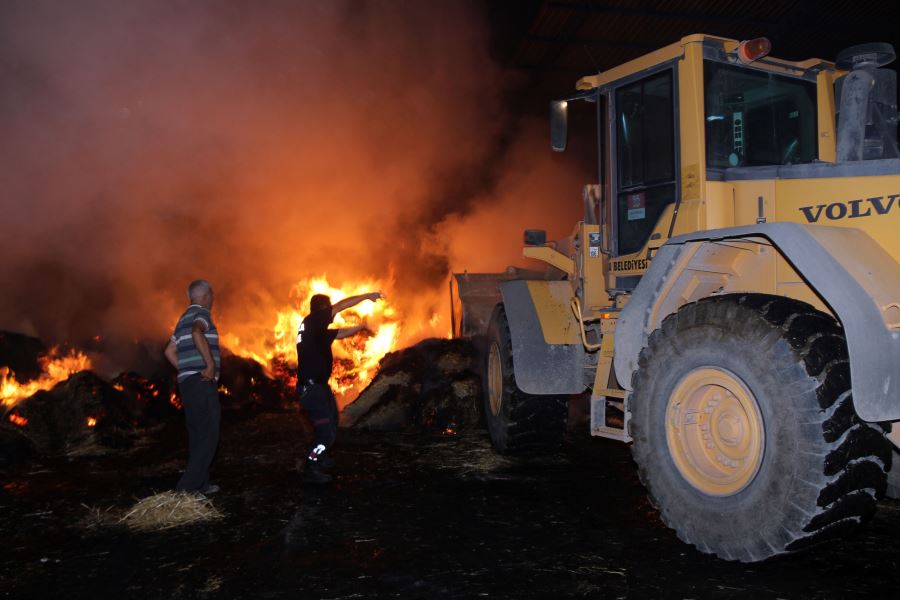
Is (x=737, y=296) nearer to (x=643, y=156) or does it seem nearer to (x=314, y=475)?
(x=643, y=156)

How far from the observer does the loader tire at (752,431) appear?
3.26 meters

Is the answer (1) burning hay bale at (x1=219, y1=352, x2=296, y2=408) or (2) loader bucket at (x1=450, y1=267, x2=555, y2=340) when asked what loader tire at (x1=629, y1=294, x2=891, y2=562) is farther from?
(1) burning hay bale at (x1=219, y1=352, x2=296, y2=408)

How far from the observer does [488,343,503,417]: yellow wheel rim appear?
7.03m

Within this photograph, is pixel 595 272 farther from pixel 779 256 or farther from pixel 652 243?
pixel 779 256

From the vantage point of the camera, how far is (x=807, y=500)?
323cm

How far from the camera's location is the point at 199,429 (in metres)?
5.51

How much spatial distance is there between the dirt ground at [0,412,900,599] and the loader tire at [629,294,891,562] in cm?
25

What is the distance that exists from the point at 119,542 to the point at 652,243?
3885 mm

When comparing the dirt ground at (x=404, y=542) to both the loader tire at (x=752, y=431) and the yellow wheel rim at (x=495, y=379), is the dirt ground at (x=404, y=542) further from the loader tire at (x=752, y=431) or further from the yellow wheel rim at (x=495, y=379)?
the yellow wheel rim at (x=495, y=379)

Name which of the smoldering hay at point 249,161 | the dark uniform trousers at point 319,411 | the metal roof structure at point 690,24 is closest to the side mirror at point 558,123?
the dark uniform trousers at point 319,411

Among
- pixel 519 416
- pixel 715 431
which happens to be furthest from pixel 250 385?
pixel 715 431

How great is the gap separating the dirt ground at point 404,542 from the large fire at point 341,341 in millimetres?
5461

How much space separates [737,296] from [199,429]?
3.84m

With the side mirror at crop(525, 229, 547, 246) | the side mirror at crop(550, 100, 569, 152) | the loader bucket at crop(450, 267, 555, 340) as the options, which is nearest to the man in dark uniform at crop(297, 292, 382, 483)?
the side mirror at crop(525, 229, 547, 246)
